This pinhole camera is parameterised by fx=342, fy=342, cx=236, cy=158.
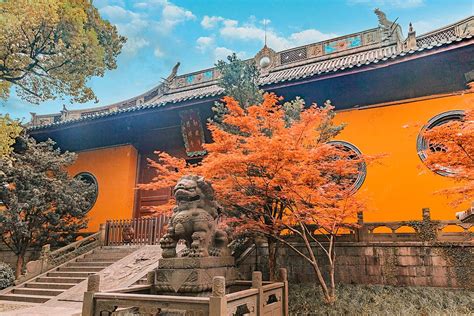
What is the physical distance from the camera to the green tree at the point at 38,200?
1105 cm

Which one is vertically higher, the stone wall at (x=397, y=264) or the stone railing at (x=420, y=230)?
the stone railing at (x=420, y=230)

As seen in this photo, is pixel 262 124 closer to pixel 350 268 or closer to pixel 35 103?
pixel 350 268

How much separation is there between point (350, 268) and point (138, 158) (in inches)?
396

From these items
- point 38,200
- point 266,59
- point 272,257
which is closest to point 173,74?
point 266,59

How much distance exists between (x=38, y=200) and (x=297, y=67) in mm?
11271

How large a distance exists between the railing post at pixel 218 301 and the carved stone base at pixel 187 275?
1.15 meters

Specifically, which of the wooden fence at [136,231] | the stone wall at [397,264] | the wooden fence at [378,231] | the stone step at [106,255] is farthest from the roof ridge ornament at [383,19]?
the stone step at [106,255]

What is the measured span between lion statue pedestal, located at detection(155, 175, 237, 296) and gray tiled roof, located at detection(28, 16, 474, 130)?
626 centimetres

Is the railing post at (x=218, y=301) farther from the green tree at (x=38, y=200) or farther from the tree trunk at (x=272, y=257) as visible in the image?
the green tree at (x=38, y=200)

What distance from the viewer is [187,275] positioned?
199 inches

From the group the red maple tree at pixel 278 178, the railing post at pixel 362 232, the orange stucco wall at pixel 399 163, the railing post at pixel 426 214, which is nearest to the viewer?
the red maple tree at pixel 278 178

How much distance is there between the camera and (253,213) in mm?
7430

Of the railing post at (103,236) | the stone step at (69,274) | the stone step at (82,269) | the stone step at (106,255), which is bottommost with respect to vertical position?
the stone step at (69,274)

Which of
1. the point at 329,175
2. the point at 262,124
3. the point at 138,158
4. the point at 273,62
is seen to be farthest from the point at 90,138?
the point at 329,175
